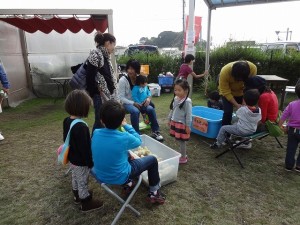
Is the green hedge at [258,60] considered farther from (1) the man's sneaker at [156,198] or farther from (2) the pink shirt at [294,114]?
(1) the man's sneaker at [156,198]

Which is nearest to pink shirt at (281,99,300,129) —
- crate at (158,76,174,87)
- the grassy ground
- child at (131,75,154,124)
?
the grassy ground

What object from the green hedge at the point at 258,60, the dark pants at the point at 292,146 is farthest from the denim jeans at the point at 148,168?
the green hedge at the point at 258,60

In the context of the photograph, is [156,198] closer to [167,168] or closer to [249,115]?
[167,168]

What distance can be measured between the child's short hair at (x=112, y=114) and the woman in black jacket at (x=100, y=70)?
1.20 m

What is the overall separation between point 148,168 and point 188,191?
2.31 ft

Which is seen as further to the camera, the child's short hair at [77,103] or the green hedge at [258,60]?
the green hedge at [258,60]

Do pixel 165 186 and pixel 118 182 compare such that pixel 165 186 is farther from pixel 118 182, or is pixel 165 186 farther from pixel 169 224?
pixel 118 182

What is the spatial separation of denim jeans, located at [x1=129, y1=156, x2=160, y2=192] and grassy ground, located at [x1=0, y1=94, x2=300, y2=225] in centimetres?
25

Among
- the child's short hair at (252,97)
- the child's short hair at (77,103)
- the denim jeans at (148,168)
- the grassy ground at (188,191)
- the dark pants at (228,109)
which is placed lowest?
the grassy ground at (188,191)

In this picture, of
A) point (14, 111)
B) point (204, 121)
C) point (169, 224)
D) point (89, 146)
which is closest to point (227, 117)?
point (204, 121)

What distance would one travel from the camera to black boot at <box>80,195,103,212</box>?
7.51 ft

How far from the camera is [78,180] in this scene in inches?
89.0

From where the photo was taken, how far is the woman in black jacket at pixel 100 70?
296 centimetres

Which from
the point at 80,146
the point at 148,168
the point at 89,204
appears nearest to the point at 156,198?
the point at 148,168
